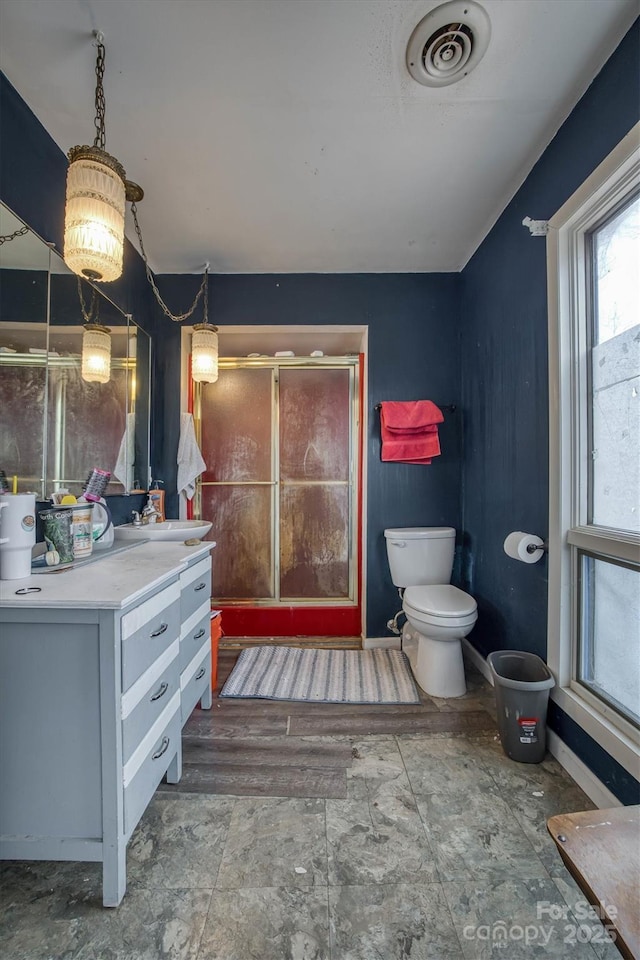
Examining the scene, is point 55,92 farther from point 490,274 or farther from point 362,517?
point 362,517

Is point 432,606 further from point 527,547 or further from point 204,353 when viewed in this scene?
point 204,353

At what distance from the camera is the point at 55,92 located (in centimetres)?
140

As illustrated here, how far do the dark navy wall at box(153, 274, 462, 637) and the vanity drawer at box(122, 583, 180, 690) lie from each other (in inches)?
59.9

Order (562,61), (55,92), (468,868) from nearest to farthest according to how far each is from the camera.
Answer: (468,868)
(562,61)
(55,92)

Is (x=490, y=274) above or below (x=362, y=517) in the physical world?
above

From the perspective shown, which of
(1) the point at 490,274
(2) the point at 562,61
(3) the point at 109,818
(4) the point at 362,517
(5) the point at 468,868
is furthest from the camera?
(4) the point at 362,517

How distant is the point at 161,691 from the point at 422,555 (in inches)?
63.8

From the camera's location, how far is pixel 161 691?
3.92 feet

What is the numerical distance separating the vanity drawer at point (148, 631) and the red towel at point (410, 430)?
1632 millimetres

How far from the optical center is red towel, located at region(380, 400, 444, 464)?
2467mm

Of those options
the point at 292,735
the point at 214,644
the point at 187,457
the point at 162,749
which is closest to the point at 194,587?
the point at 162,749

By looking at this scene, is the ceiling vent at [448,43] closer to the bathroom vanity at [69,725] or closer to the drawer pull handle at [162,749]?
the bathroom vanity at [69,725]

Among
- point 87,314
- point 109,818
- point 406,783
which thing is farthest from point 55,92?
point 406,783

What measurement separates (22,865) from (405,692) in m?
1.55
